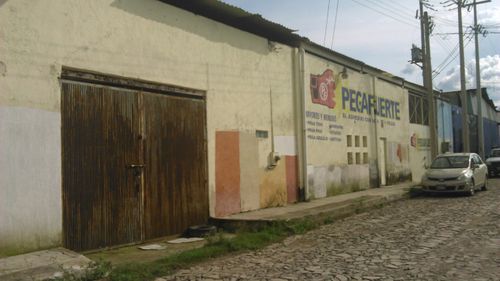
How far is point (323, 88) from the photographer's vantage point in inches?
672

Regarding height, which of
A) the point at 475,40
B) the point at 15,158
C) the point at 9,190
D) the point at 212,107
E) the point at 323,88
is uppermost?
the point at 475,40

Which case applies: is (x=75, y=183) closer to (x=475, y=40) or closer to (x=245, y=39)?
(x=245, y=39)

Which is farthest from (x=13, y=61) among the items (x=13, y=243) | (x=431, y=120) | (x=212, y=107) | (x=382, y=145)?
(x=431, y=120)

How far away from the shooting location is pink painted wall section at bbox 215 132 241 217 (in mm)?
11969

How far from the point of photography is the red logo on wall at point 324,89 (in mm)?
16509

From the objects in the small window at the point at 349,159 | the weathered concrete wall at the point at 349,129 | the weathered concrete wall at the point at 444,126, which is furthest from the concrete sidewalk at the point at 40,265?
the weathered concrete wall at the point at 444,126

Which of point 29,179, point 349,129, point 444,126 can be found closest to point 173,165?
point 29,179

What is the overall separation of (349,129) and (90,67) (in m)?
12.0

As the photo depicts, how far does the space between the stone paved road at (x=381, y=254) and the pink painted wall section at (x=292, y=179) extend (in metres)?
2.71

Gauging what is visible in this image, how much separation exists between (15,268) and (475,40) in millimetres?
33116

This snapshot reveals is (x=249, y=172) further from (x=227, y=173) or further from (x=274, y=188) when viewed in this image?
(x=274, y=188)

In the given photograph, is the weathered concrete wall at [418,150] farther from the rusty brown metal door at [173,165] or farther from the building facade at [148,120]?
the rusty brown metal door at [173,165]

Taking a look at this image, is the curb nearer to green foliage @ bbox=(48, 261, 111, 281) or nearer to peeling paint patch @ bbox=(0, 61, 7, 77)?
green foliage @ bbox=(48, 261, 111, 281)

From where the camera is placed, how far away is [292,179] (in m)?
15.0
